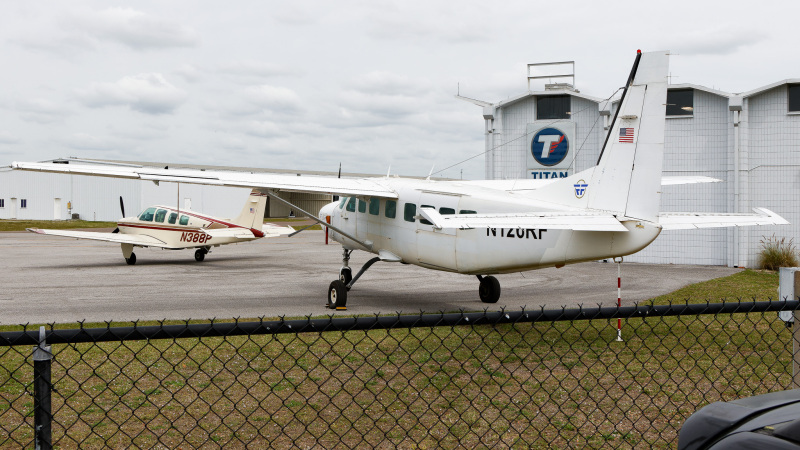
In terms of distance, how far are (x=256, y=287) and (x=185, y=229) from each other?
24.9 feet

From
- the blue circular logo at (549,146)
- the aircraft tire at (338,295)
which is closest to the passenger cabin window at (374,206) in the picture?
the aircraft tire at (338,295)

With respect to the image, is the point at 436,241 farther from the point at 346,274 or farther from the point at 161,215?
the point at 161,215

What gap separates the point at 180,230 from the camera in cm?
2427

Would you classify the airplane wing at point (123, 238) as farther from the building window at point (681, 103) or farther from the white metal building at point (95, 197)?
the white metal building at point (95, 197)

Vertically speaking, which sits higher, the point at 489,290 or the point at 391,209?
the point at 391,209

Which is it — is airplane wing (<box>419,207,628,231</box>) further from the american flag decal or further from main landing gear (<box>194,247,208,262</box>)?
main landing gear (<box>194,247,208,262</box>)

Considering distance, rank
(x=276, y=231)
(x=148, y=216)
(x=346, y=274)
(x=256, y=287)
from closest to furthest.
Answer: (x=346, y=274) < (x=256, y=287) < (x=148, y=216) < (x=276, y=231)

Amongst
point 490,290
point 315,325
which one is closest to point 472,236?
point 490,290

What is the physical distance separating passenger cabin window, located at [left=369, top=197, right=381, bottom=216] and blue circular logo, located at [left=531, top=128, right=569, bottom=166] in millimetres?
12782

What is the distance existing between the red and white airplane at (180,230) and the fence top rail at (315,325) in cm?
2084

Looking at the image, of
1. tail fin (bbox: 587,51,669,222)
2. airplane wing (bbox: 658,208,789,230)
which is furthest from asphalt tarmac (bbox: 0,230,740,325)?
tail fin (bbox: 587,51,669,222)

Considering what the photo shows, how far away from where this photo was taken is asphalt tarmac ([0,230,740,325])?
14016 mm

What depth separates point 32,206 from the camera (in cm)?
6438

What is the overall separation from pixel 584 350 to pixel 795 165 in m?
17.0
